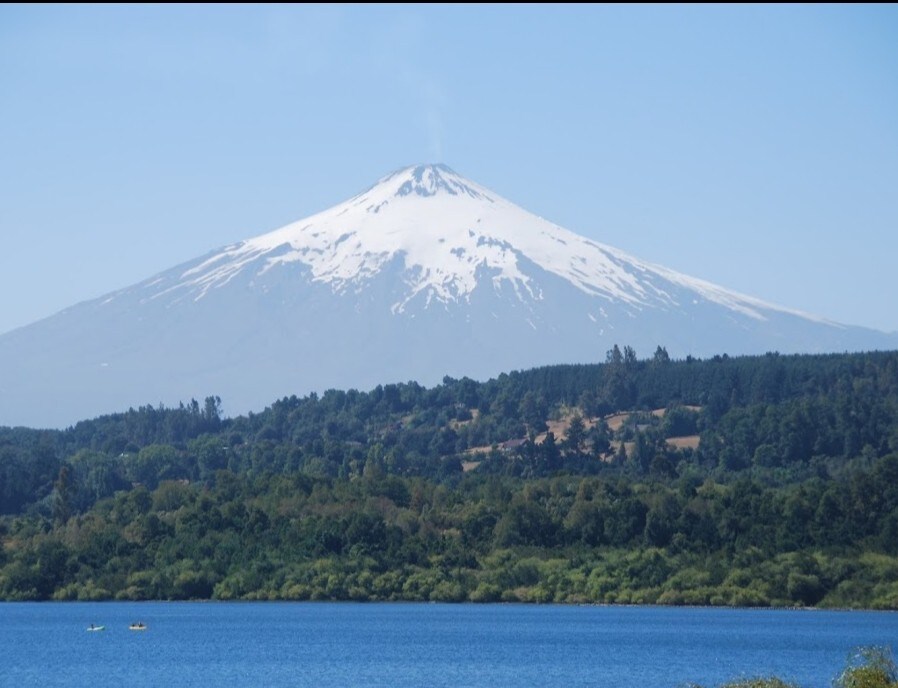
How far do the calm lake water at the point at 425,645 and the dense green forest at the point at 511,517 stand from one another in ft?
5.90

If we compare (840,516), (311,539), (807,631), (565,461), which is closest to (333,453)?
(565,461)

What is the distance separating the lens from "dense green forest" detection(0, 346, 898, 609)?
95.3 m

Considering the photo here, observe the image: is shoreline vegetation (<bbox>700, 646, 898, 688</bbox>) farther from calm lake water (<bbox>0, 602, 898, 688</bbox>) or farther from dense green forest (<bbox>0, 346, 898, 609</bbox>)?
dense green forest (<bbox>0, 346, 898, 609</bbox>)

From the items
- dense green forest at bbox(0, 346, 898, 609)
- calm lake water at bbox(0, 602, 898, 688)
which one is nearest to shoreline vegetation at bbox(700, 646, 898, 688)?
calm lake water at bbox(0, 602, 898, 688)

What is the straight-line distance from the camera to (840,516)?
3856 inches

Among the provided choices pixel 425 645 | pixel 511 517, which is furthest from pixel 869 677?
pixel 511 517

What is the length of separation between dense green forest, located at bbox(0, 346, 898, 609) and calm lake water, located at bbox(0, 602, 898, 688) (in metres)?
1.80

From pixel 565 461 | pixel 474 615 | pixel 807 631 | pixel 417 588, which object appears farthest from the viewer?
pixel 565 461

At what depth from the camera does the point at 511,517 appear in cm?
10262

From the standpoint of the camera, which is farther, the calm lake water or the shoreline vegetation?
the calm lake water

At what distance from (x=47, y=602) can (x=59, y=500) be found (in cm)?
1651

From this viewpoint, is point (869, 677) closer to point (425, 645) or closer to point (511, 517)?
point (425, 645)

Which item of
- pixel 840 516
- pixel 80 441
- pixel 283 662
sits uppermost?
pixel 80 441

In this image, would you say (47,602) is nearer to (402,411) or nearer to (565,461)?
(565,461)
